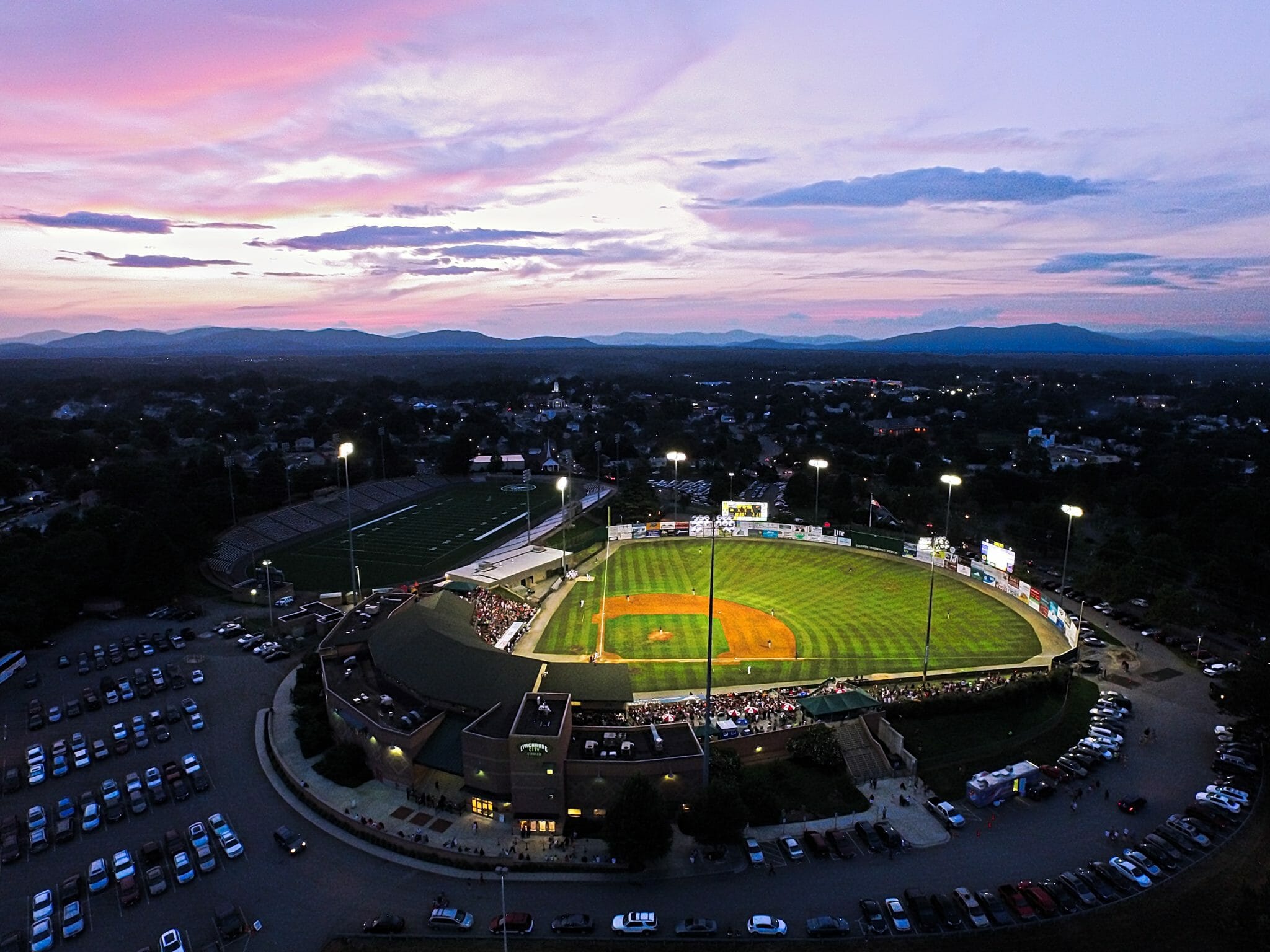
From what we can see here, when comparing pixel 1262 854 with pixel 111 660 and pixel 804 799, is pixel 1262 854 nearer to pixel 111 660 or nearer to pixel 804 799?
pixel 804 799

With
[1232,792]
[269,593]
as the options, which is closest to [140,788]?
[269,593]

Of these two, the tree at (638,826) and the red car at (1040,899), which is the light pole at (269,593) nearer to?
the tree at (638,826)

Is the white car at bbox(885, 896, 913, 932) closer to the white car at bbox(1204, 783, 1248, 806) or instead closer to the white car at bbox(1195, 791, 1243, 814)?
the white car at bbox(1195, 791, 1243, 814)

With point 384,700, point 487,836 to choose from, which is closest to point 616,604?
point 384,700

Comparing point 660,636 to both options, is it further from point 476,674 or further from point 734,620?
point 476,674

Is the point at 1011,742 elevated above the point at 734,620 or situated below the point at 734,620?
above
